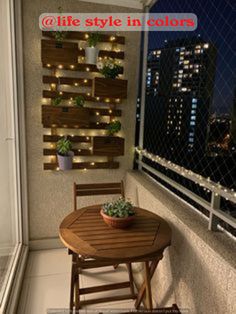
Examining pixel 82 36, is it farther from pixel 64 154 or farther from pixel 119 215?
pixel 119 215

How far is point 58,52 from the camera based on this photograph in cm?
237

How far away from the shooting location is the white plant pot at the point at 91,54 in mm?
2408

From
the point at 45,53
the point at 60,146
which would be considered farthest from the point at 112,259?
the point at 45,53

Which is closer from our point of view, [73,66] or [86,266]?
[86,266]

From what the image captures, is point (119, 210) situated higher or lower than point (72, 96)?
lower

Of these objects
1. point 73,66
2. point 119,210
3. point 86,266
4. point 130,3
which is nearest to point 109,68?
point 73,66

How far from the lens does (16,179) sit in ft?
8.23

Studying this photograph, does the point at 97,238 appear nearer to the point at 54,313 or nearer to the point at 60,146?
the point at 54,313

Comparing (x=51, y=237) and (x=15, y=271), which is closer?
(x=15, y=271)

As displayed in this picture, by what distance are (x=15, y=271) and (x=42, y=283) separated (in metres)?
0.26

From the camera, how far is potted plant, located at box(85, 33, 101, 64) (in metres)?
2.39

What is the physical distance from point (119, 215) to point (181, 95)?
1086 mm

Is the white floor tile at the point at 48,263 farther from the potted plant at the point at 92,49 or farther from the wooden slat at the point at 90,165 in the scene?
the potted plant at the point at 92,49

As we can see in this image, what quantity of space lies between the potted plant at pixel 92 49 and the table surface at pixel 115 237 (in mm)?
1465
